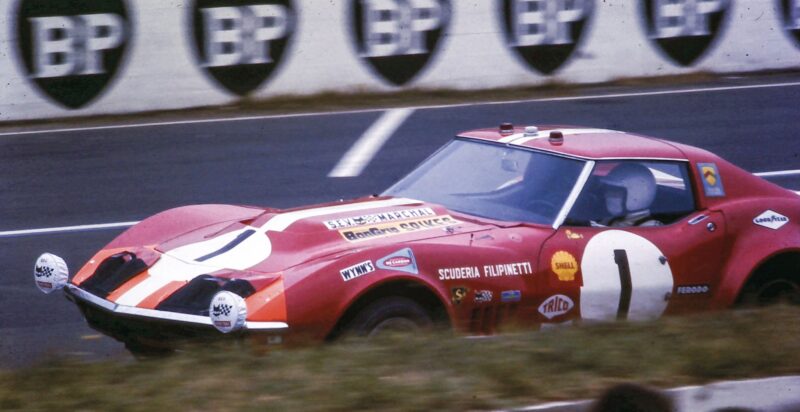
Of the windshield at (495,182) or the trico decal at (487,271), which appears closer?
the trico decal at (487,271)

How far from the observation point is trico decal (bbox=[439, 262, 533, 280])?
5.38 m

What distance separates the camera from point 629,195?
245 inches

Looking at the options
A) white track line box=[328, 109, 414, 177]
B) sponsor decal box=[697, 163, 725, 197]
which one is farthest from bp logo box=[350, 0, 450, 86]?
sponsor decal box=[697, 163, 725, 197]

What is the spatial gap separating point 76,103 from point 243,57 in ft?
7.19

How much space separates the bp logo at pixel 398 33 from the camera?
14734 mm

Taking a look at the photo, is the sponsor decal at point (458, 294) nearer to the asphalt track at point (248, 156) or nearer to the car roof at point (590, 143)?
the car roof at point (590, 143)

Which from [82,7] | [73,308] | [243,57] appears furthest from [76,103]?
[73,308]

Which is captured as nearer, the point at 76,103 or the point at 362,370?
the point at 362,370

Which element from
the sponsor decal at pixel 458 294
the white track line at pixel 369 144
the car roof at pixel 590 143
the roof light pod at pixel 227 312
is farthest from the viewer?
the white track line at pixel 369 144

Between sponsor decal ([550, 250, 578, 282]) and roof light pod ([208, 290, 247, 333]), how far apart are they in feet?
5.54

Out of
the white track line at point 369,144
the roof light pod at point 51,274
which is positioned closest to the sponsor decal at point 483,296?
the roof light pod at point 51,274

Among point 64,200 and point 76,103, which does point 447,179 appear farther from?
point 76,103

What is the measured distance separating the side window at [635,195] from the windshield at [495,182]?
131mm

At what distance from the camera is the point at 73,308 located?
6906mm
